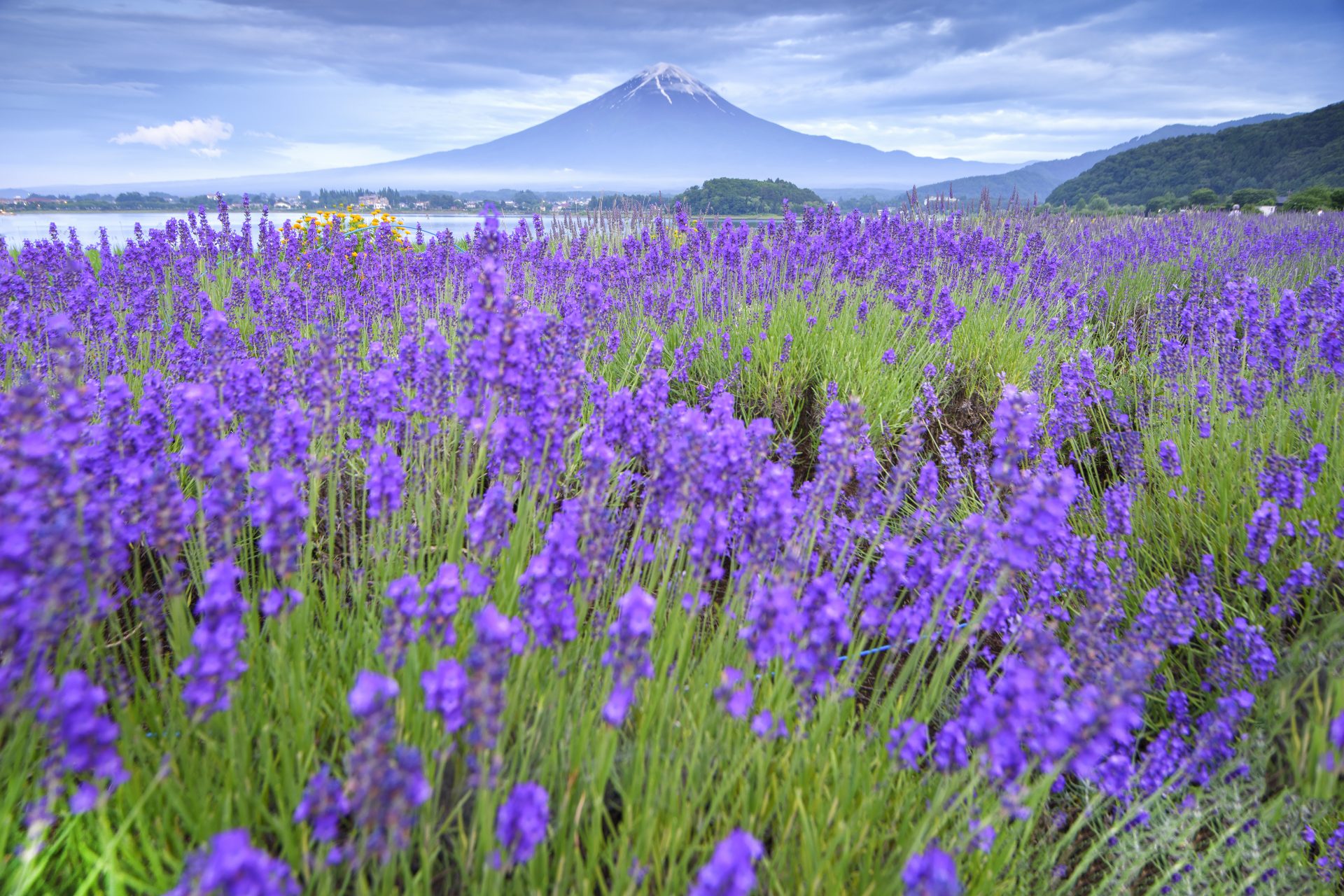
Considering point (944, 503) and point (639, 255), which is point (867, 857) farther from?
point (639, 255)

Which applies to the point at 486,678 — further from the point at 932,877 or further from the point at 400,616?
the point at 932,877

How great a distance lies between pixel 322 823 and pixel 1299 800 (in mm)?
2455

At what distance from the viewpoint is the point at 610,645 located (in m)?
1.62

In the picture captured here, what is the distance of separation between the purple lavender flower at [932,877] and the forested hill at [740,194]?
14339 millimetres

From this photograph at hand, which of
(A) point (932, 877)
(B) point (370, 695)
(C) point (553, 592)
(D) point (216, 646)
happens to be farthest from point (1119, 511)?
(D) point (216, 646)

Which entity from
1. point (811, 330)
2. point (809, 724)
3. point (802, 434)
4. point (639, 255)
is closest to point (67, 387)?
point (809, 724)

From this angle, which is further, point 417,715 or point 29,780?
point 29,780

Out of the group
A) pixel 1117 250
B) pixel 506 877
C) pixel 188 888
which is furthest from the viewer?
pixel 1117 250

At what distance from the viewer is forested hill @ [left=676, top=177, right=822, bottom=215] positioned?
1616cm

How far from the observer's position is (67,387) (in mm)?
1355

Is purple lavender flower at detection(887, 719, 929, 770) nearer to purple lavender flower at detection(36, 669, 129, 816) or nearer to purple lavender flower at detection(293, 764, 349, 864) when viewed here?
purple lavender flower at detection(293, 764, 349, 864)

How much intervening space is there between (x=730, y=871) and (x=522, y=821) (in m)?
0.30

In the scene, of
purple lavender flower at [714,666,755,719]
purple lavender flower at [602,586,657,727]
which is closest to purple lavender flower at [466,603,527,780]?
purple lavender flower at [602,586,657,727]

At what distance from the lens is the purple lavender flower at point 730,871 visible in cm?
87
